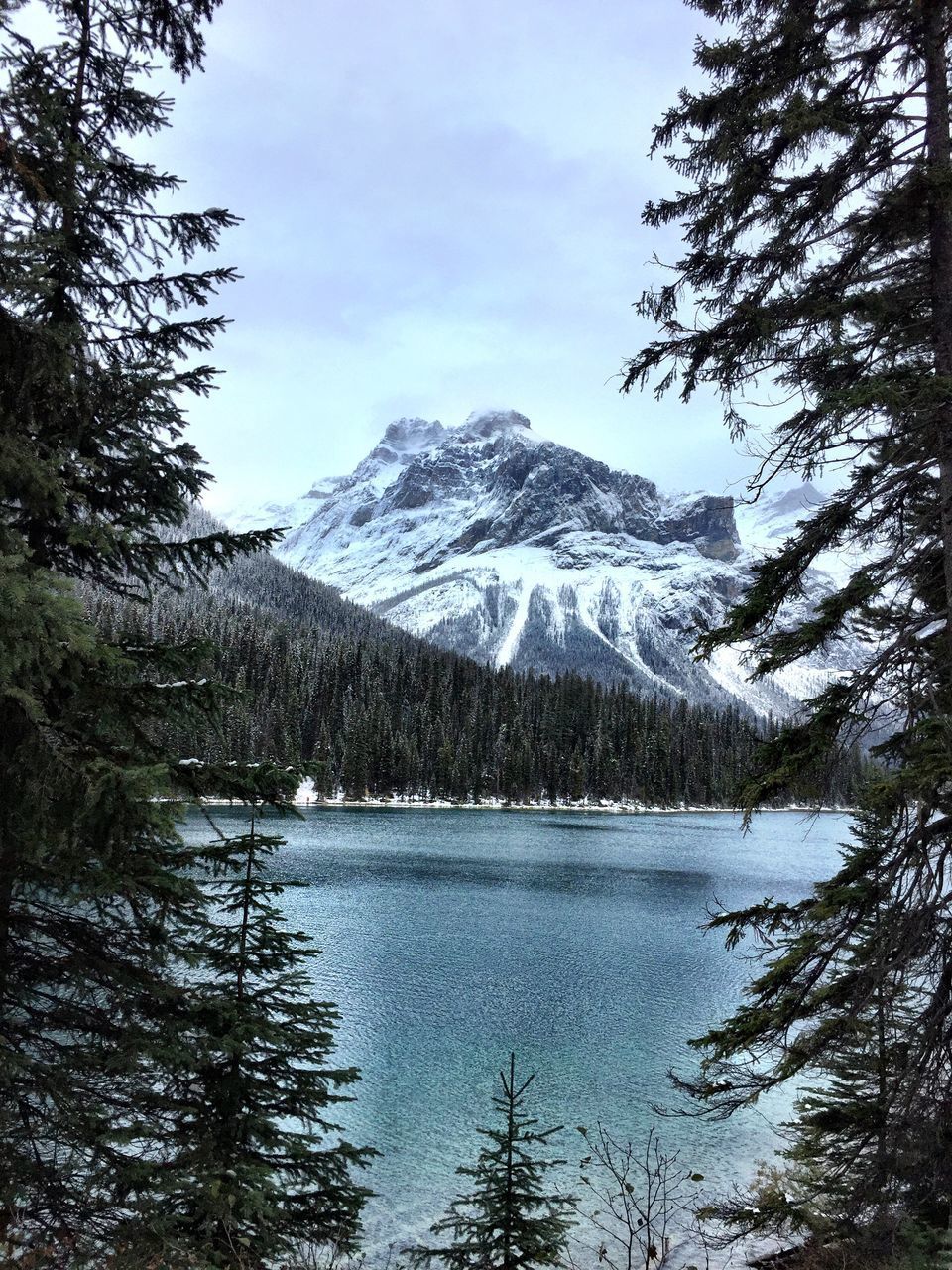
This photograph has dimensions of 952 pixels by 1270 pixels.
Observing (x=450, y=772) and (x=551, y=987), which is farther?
(x=450, y=772)

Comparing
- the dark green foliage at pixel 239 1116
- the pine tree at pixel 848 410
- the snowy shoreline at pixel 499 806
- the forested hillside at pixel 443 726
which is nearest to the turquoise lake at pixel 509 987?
the pine tree at pixel 848 410

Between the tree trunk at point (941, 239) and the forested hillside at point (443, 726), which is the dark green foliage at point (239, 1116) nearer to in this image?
the tree trunk at point (941, 239)

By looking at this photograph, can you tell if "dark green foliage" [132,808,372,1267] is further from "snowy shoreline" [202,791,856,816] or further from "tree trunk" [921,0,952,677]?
"snowy shoreline" [202,791,856,816]

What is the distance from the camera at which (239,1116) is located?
7.36 metres

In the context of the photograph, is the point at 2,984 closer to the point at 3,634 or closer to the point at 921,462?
the point at 3,634

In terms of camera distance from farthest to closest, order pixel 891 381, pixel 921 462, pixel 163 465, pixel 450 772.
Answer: pixel 450 772 < pixel 163 465 < pixel 921 462 < pixel 891 381

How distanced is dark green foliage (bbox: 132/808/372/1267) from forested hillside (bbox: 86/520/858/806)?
104009 millimetres

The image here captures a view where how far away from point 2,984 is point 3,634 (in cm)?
328

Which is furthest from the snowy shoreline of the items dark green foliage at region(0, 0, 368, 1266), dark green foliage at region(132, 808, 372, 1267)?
dark green foliage at region(0, 0, 368, 1266)

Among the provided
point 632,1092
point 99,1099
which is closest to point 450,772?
point 632,1092

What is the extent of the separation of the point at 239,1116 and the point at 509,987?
2236 centimetres

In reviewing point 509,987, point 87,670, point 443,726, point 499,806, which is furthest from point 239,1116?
point 443,726

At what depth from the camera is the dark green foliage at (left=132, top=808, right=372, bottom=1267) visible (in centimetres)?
619

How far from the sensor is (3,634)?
434 centimetres
